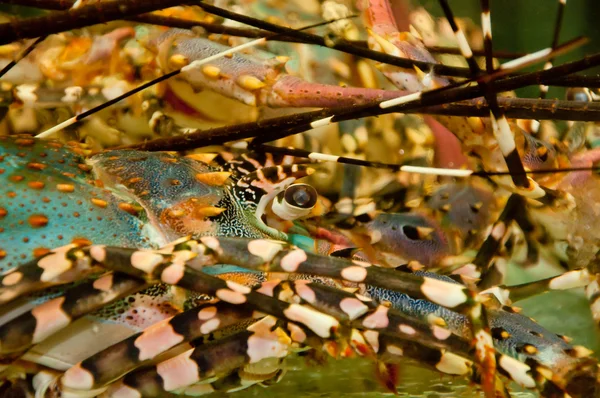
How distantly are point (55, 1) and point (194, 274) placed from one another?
0.62m

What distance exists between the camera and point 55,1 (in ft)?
3.84

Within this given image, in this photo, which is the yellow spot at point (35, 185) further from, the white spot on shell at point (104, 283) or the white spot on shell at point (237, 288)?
the white spot on shell at point (237, 288)

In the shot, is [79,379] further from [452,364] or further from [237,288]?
[452,364]

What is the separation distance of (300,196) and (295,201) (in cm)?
2

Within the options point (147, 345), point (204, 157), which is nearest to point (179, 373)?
point (147, 345)

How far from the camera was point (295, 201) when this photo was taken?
1310 millimetres

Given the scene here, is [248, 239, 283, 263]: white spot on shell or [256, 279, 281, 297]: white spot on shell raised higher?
[248, 239, 283, 263]: white spot on shell

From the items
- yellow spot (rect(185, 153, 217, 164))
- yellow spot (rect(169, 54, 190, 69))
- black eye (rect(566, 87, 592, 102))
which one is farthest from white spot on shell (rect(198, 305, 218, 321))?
black eye (rect(566, 87, 592, 102))

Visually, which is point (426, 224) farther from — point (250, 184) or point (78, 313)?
point (78, 313)

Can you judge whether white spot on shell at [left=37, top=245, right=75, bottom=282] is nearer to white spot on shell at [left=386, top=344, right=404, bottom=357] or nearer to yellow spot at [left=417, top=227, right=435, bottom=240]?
white spot on shell at [left=386, top=344, right=404, bottom=357]

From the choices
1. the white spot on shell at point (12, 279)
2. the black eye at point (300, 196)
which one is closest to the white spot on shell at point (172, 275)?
the white spot on shell at point (12, 279)

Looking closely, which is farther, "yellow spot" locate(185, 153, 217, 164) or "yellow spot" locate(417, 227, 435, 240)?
"yellow spot" locate(417, 227, 435, 240)

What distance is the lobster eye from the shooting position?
1.31 meters

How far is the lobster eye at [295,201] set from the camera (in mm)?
1311
